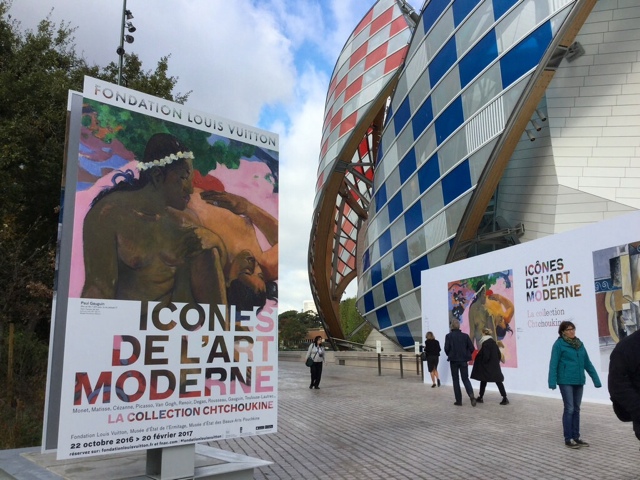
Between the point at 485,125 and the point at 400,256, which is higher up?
the point at 485,125

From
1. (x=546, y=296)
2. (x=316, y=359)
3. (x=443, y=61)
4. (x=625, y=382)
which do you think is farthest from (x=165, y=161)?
(x=443, y=61)

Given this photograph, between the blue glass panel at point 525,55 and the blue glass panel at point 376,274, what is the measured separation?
1126 cm

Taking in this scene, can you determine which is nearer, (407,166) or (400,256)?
(407,166)

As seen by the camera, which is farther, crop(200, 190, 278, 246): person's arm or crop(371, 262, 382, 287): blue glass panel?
crop(371, 262, 382, 287): blue glass panel

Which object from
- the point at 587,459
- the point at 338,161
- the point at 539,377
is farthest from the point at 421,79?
the point at 587,459

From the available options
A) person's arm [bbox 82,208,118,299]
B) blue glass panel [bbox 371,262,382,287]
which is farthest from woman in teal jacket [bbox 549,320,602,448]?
blue glass panel [bbox 371,262,382,287]

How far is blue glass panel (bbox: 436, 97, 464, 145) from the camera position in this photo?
19.4 meters

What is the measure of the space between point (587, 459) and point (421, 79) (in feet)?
60.7

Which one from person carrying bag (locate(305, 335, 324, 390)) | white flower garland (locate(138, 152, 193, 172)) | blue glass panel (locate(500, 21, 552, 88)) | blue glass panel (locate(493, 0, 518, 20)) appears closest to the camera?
white flower garland (locate(138, 152, 193, 172))

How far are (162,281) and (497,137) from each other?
1419cm

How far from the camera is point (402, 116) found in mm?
24094

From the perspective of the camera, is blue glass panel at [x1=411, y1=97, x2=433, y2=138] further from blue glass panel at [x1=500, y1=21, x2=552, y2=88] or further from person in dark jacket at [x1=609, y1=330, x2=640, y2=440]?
person in dark jacket at [x1=609, y1=330, x2=640, y2=440]

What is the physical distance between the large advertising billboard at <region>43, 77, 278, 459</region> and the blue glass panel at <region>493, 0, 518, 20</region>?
567 inches

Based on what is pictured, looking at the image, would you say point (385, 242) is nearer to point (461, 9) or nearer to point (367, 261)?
point (367, 261)
